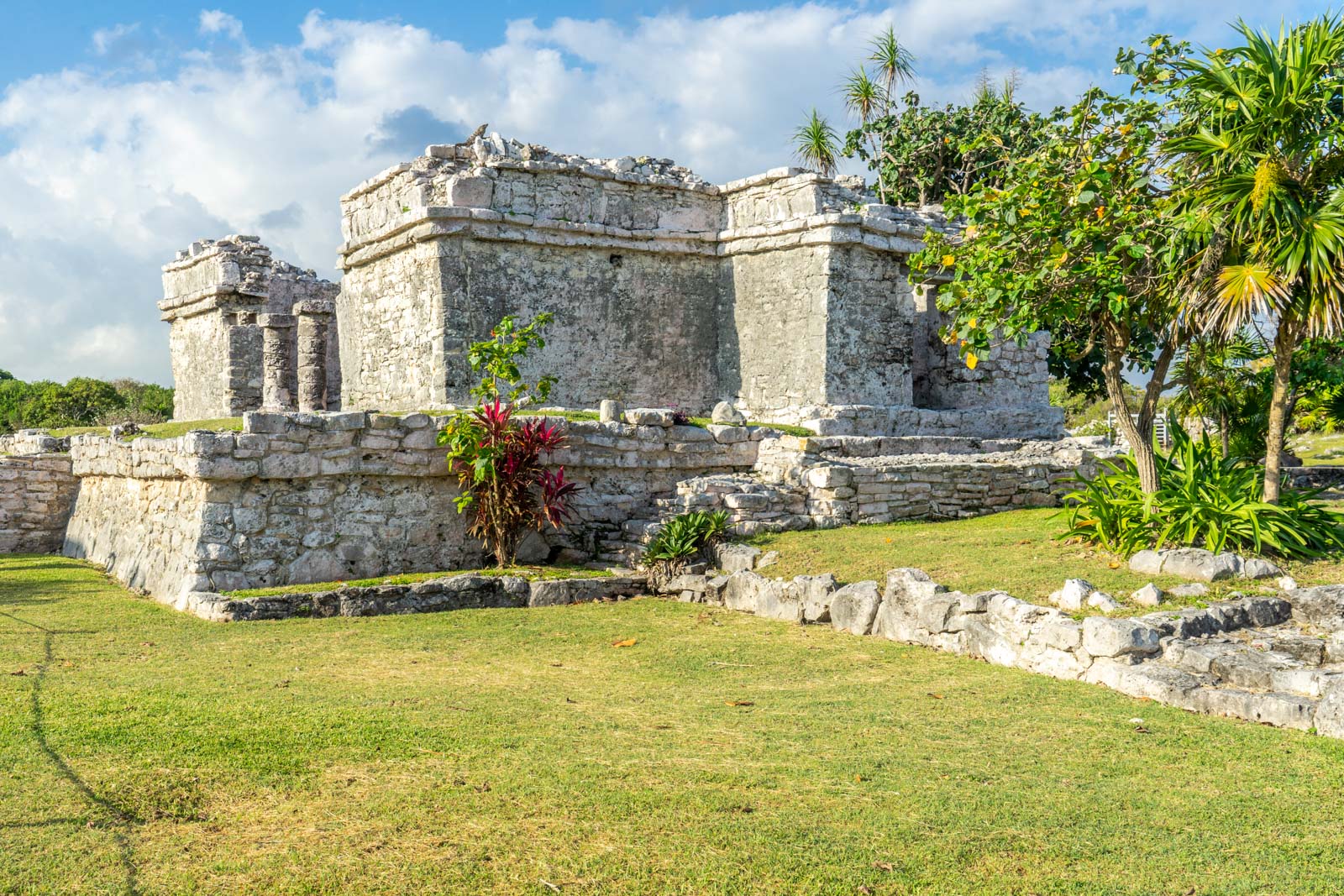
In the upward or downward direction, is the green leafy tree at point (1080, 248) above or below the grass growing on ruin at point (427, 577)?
above

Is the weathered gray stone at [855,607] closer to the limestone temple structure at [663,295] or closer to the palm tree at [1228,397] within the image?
the limestone temple structure at [663,295]

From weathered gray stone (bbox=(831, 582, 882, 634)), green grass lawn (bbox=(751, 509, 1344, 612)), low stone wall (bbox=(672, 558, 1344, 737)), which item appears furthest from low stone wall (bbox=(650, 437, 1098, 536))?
low stone wall (bbox=(672, 558, 1344, 737))

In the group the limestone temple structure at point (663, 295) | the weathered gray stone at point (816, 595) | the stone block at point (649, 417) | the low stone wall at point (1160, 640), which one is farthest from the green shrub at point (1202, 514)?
the limestone temple structure at point (663, 295)

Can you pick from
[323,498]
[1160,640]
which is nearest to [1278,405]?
[1160,640]

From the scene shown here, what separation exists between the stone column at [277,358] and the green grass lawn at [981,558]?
424 inches

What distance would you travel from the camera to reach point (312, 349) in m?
17.8

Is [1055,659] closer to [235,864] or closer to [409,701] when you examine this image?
[409,701]

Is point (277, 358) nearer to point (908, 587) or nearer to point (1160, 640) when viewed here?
point (908, 587)

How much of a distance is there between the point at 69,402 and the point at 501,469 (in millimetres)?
23317

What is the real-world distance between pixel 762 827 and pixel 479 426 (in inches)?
262

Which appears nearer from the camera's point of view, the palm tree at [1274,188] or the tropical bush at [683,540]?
the palm tree at [1274,188]

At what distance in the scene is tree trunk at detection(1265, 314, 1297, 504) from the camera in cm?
828

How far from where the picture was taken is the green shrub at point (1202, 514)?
793 cm

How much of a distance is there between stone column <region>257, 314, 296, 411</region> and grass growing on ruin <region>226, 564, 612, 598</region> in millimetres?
8946
